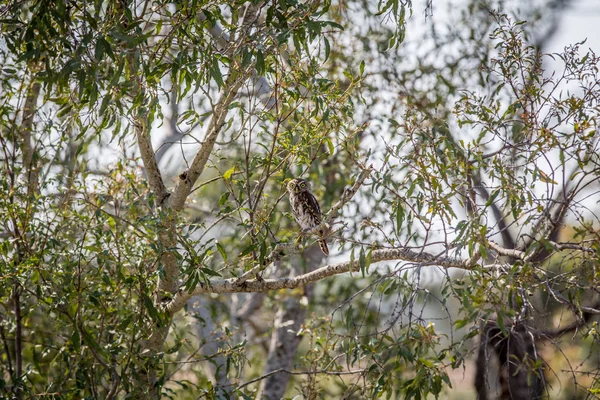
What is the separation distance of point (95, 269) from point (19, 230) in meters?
0.55

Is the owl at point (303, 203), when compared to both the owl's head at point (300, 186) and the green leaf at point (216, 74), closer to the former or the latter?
the owl's head at point (300, 186)

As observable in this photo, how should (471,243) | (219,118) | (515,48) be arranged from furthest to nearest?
(219,118), (515,48), (471,243)

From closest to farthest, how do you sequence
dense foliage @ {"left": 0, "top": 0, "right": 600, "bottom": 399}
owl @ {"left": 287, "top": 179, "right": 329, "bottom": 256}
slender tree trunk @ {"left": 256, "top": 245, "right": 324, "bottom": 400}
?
dense foliage @ {"left": 0, "top": 0, "right": 600, "bottom": 399}
owl @ {"left": 287, "top": 179, "right": 329, "bottom": 256}
slender tree trunk @ {"left": 256, "top": 245, "right": 324, "bottom": 400}

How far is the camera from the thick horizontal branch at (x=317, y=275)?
3.13 m

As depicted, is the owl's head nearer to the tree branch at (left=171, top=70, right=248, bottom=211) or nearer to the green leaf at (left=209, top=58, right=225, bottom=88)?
the tree branch at (left=171, top=70, right=248, bottom=211)

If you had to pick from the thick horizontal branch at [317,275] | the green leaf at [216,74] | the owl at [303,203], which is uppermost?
the owl at [303,203]

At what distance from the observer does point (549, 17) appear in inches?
285

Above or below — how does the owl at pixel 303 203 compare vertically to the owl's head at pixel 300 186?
below

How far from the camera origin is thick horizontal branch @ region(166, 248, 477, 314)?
3.13 metres

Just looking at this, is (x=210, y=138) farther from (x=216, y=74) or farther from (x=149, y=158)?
(x=216, y=74)

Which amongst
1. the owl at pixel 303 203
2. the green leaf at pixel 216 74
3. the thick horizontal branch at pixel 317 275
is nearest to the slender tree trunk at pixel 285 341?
the owl at pixel 303 203

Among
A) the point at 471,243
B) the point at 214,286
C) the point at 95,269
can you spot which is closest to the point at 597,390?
the point at 471,243

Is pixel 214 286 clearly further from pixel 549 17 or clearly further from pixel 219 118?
pixel 549 17

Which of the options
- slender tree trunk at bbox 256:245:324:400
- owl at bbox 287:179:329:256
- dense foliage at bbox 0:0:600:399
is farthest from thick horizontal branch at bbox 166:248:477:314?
slender tree trunk at bbox 256:245:324:400
